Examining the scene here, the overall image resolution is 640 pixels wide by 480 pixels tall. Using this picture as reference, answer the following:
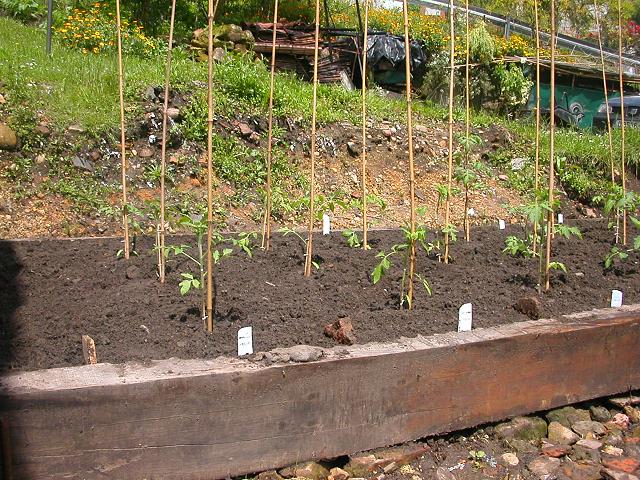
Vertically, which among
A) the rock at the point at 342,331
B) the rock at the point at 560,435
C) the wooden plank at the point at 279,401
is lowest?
the rock at the point at 560,435

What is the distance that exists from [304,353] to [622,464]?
1.50 m

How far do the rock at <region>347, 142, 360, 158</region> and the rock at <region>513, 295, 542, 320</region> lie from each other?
13.5 ft

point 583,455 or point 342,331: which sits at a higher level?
point 342,331

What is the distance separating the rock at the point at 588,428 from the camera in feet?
10.5

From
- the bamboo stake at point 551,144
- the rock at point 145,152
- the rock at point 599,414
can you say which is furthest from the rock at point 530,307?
the rock at point 145,152

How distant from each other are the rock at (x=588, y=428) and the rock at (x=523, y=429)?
0.17 meters

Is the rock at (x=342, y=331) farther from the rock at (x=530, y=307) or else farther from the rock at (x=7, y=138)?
the rock at (x=7, y=138)

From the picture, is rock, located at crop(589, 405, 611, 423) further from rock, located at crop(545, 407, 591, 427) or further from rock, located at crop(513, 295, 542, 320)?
rock, located at crop(513, 295, 542, 320)

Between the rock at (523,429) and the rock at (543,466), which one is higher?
the rock at (523,429)

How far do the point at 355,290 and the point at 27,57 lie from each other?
4997 mm

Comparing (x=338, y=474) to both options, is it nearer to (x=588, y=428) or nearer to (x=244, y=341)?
(x=244, y=341)

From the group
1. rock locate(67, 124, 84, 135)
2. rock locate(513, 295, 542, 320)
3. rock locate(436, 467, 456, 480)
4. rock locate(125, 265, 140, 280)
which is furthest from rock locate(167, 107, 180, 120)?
rock locate(436, 467, 456, 480)

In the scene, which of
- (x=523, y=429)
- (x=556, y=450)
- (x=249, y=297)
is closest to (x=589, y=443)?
(x=556, y=450)

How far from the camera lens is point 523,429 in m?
3.09
